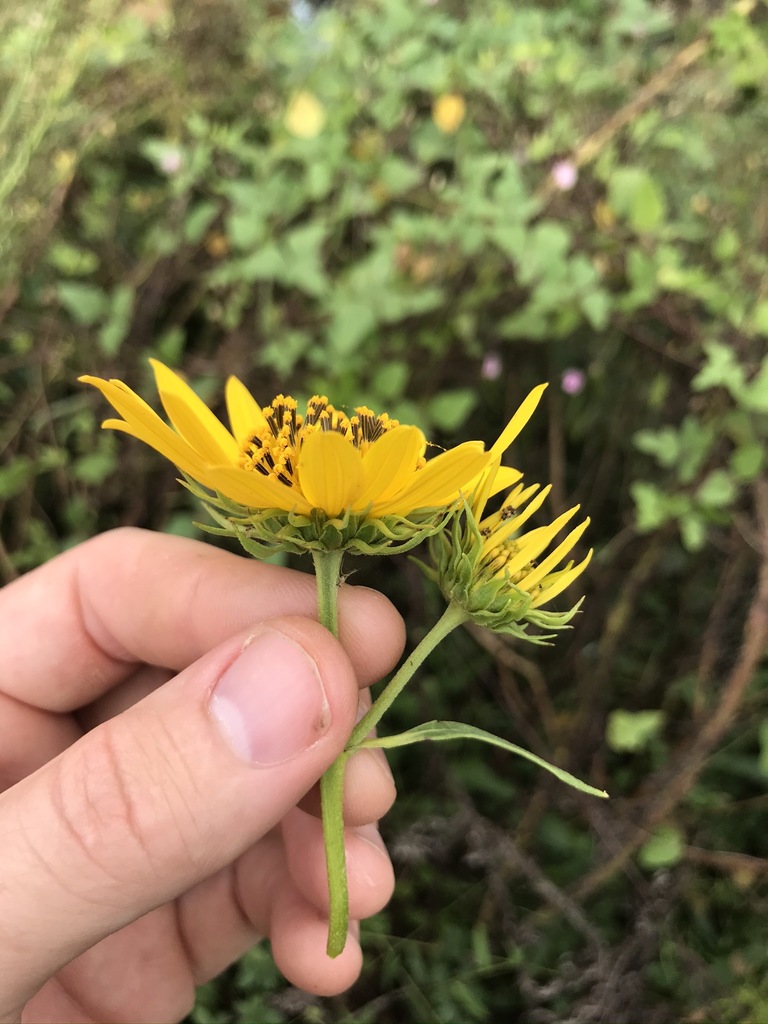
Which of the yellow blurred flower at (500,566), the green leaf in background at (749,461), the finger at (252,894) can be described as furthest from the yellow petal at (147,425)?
the green leaf in background at (749,461)

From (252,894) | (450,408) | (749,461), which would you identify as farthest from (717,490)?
(252,894)

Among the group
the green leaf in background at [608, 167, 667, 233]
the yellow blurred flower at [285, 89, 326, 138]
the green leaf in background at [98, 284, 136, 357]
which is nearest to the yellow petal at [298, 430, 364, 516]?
the green leaf in background at [608, 167, 667, 233]

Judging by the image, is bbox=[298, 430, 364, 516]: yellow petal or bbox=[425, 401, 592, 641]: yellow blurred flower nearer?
bbox=[298, 430, 364, 516]: yellow petal

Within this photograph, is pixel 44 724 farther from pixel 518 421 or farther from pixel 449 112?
pixel 449 112

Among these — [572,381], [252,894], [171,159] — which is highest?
[171,159]

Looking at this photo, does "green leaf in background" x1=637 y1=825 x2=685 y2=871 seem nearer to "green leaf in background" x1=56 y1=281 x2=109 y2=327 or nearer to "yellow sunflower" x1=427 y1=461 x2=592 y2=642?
"yellow sunflower" x1=427 y1=461 x2=592 y2=642

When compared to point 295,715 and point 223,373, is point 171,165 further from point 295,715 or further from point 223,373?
point 295,715

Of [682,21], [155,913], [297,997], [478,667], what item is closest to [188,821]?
[155,913]
